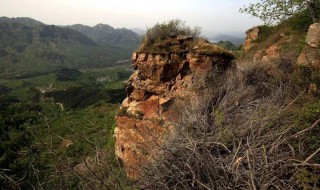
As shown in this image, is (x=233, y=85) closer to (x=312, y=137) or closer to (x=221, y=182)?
(x=312, y=137)

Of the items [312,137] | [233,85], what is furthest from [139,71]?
[312,137]

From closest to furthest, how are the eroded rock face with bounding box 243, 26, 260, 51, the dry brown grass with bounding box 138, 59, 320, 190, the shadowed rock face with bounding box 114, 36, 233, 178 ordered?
the dry brown grass with bounding box 138, 59, 320, 190 → the shadowed rock face with bounding box 114, 36, 233, 178 → the eroded rock face with bounding box 243, 26, 260, 51

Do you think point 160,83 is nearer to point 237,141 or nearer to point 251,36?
point 237,141

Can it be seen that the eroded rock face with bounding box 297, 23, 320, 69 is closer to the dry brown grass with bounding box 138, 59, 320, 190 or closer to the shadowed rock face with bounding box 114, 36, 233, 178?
the dry brown grass with bounding box 138, 59, 320, 190

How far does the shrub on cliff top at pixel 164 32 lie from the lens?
38.9 ft

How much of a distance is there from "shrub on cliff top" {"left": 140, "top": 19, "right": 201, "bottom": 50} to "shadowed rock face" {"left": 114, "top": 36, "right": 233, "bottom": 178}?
525 mm

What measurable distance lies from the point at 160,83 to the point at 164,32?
2.11m

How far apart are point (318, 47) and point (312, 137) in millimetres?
5377

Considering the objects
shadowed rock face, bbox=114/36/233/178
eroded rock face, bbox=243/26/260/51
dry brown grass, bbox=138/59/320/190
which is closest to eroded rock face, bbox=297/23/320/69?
dry brown grass, bbox=138/59/320/190

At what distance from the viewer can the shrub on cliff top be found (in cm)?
1186

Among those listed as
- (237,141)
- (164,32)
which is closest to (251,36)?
(164,32)

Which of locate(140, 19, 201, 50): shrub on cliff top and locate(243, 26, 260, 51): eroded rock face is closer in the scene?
locate(140, 19, 201, 50): shrub on cliff top

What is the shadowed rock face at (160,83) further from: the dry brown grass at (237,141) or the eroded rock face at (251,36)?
the eroded rock face at (251,36)

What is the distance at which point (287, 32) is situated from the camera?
827 inches
